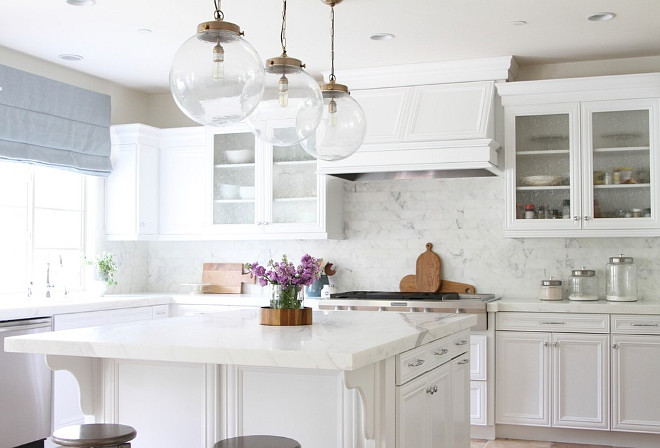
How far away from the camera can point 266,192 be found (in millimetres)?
5938

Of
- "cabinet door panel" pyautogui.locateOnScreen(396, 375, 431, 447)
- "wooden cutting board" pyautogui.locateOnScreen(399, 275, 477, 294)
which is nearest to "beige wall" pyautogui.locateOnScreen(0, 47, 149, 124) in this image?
"wooden cutting board" pyautogui.locateOnScreen(399, 275, 477, 294)

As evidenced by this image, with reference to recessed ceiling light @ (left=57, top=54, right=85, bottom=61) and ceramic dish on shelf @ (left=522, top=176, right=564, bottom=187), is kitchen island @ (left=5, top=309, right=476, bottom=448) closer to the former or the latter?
ceramic dish on shelf @ (left=522, top=176, right=564, bottom=187)

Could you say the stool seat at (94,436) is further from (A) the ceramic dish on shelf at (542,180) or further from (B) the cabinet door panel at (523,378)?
(A) the ceramic dish on shelf at (542,180)

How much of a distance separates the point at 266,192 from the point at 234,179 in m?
0.32

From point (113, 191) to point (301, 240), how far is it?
1.56 m

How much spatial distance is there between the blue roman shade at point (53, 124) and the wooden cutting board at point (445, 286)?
2481 millimetres

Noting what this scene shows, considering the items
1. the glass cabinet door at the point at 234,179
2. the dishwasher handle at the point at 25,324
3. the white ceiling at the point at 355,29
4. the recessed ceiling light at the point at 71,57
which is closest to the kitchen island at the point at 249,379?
the dishwasher handle at the point at 25,324

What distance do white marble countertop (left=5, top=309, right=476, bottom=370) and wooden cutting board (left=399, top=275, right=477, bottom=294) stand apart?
2.32 meters

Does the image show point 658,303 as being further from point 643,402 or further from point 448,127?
point 448,127

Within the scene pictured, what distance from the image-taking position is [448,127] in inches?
211

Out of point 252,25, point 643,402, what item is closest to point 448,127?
point 252,25

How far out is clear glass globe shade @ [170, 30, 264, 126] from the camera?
2309mm

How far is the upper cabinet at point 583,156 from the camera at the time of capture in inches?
201

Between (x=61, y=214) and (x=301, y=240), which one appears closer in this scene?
(x=61, y=214)
